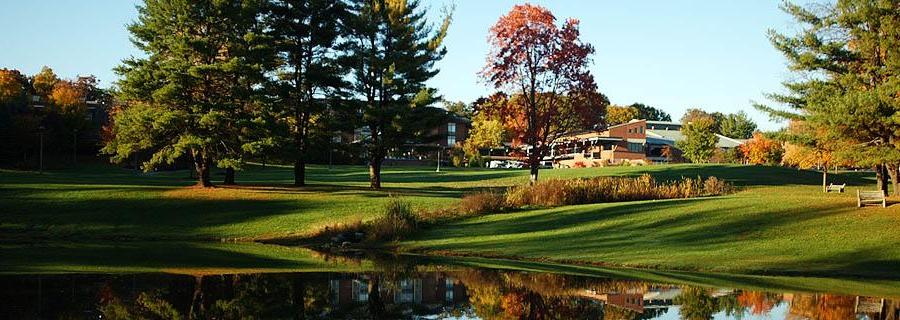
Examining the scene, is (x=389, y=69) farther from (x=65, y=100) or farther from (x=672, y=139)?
(x=672, y=139)

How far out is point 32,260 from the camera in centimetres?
2403

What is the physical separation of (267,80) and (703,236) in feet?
88.0

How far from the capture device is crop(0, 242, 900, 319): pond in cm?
1514

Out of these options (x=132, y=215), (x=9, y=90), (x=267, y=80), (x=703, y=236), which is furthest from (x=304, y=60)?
(x=9, y=90)

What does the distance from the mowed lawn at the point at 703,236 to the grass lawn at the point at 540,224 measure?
4cm

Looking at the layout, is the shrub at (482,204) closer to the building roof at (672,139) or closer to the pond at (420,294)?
the pond at (420,294)

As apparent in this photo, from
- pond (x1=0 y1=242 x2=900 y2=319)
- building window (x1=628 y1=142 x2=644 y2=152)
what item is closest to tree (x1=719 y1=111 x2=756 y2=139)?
building window (x1=628 y1=142 x2=644 y2=152)

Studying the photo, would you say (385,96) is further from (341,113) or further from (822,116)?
(822,116)

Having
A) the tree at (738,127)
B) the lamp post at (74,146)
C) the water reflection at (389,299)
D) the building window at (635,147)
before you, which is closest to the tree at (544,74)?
the water reflection at (389,299)

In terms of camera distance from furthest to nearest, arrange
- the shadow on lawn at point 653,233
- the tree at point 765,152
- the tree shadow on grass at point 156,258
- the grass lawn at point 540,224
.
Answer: the tree at point 765,152 → the grass lawn at point 540,224 → the shadow on lawn at point 653,233 → the tree shadow on grass at point 156,258

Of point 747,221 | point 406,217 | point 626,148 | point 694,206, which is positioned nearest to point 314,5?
point 406,217

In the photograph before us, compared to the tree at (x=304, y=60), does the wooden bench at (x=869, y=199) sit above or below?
below

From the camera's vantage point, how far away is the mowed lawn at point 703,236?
26016 millimetres

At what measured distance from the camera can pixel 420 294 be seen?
60.1ft
